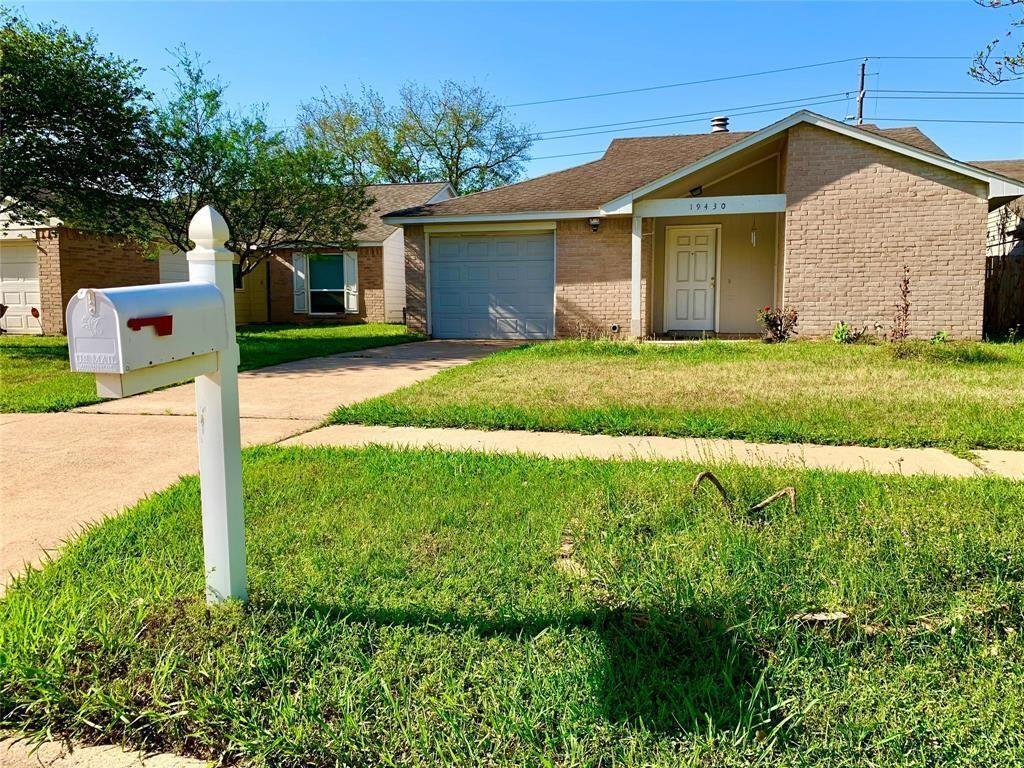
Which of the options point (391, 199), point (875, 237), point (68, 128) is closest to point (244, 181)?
point (68, 128)

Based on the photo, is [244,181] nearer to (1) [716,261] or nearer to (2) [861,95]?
(1) [716,261]

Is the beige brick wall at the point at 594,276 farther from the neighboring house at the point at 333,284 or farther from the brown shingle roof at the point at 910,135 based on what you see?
the neighboring house at the point at 333,284

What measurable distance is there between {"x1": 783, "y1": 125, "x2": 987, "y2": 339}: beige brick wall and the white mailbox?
1291 cm

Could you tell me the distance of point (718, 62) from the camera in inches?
1334

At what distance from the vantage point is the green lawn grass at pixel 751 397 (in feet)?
18.2

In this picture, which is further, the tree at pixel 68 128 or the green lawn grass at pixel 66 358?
the tree at pixel 68 128

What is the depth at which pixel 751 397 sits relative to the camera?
698 cm

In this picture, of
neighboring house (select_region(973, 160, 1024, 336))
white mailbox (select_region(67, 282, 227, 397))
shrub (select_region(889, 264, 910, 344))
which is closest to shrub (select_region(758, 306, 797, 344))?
shrub (select_region(889, 264, 910, 344))

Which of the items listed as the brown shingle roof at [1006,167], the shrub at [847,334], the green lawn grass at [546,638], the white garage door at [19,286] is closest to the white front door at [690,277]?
the shrub at [847,334]

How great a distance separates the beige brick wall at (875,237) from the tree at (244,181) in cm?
1063

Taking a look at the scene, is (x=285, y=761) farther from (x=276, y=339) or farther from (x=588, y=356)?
(x=276, y=339)

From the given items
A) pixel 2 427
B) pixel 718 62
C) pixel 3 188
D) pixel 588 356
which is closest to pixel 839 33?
pixel 718 62

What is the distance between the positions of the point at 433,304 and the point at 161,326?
14.8 m

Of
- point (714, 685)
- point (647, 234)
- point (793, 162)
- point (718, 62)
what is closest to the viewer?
point (714, 685)
